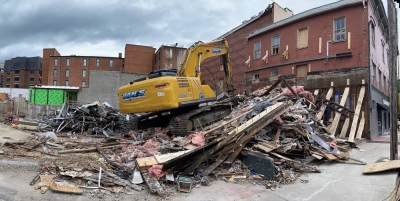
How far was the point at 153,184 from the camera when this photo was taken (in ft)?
18.6

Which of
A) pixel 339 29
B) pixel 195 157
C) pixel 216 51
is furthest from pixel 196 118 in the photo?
pixel 339 29

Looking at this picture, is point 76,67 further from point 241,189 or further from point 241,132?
point 241,189

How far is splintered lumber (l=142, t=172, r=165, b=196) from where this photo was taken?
545 centimetres

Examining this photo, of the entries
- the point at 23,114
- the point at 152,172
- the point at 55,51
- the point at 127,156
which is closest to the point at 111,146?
the point at 127,156

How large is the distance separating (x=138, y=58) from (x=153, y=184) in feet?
182

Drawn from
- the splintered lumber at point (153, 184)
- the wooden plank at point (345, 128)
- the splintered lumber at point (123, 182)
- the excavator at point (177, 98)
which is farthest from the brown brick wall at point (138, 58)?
the splintered lumber at point (153, 184)

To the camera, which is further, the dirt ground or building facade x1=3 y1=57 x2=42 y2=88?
building facade x1=3 y1=57 x2=42 y2=88

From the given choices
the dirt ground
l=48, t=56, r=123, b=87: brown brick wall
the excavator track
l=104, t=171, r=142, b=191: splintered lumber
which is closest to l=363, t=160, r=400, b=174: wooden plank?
the dirt ground

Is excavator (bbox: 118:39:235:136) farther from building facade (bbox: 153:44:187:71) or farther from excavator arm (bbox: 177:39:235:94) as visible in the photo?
building facade (bbox: 153:44:187:71)

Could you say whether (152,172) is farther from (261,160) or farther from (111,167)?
(261,160)

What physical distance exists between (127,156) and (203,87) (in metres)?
4.74

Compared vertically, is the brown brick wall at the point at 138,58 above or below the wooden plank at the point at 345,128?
above

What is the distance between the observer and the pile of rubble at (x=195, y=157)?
229 inches

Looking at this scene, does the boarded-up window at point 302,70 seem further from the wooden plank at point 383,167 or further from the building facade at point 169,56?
the building facade at point 169,56
